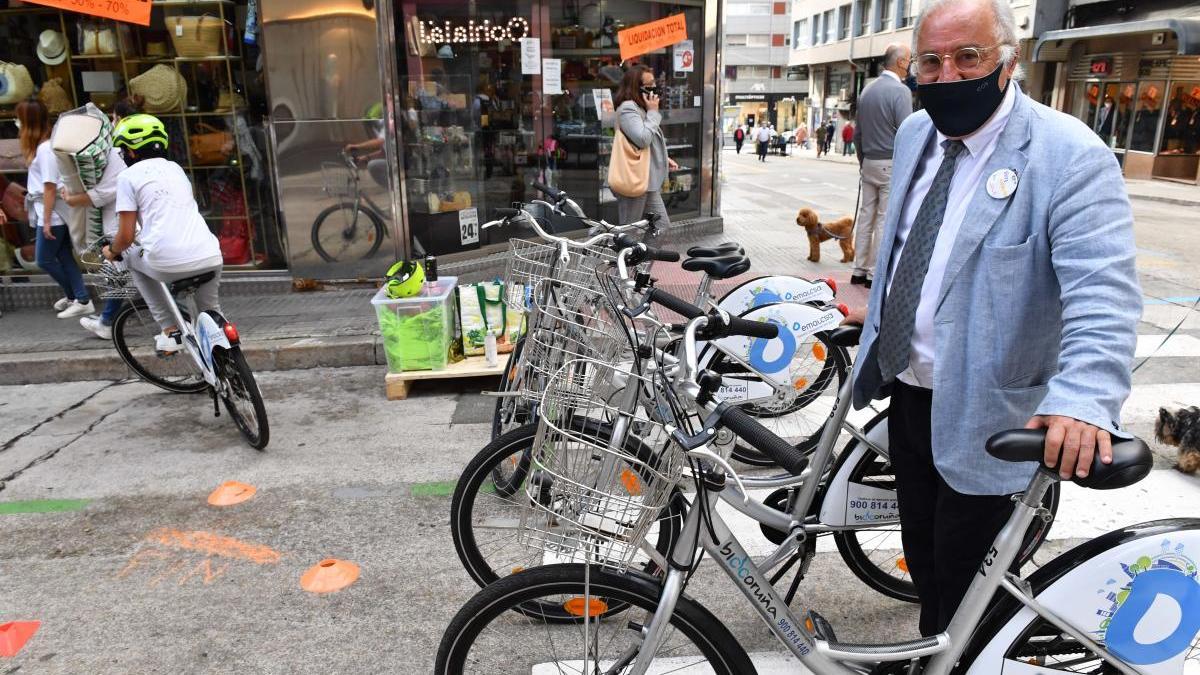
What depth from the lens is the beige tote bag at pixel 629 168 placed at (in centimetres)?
681

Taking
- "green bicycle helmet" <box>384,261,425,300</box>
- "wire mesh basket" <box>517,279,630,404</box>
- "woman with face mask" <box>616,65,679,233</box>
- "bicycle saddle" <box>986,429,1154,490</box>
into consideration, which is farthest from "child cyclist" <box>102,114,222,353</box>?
"bicycle saddle" <box>986,429,1154,490</box>

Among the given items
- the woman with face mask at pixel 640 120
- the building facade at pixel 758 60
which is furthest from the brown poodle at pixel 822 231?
the building facade at pixel 758 60

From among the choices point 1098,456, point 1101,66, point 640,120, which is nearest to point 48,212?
point 640,120

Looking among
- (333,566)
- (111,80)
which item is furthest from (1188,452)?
(111,80)

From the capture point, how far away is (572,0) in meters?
8.95

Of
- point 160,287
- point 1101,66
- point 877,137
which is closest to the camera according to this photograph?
point 160,287

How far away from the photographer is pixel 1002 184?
1.89 m

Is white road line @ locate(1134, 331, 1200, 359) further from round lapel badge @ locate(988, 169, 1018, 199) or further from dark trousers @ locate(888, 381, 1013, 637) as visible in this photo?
round lapel badge @ locate(988, 169, 1018, 199)

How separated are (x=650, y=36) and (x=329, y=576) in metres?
6.90

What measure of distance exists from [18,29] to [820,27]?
48328mm

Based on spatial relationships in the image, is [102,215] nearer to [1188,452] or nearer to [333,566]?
[333,566]

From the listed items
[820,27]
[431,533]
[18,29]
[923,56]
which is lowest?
[431,533]

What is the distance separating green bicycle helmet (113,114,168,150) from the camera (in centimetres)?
462

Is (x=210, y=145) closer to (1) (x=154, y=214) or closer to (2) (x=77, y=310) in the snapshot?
(2) (x=77, y=310)
